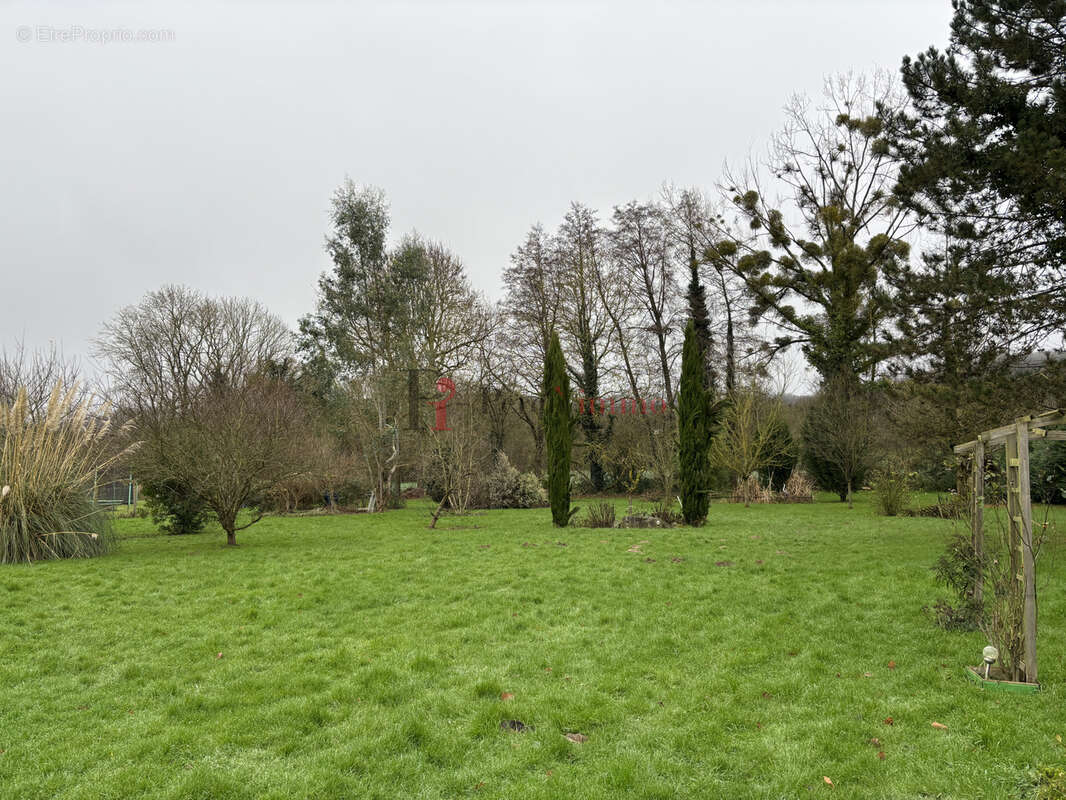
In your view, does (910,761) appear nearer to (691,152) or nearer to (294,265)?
(691,152)

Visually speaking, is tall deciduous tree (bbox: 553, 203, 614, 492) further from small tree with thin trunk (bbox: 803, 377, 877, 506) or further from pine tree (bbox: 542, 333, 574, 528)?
pine tree (bbox: 542, 333, 574, 528)

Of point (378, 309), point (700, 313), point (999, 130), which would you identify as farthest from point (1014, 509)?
point (378, 309)

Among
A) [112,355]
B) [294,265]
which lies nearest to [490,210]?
[294,265]

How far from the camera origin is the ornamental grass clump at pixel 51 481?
8.98 m

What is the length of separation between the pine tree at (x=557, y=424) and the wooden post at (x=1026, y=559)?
1067 cm

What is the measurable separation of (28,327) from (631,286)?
776 inches

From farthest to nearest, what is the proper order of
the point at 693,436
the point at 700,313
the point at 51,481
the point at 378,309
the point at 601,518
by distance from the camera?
the point at 700,313 → the point at 378,309 → the point at 693,436 → the point at 601,518 → the point at 51,481

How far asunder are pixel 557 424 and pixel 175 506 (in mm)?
8926

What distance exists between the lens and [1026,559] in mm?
3926

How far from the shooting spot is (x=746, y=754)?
3.29 metres

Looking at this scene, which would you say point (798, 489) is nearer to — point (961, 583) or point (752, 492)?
point (752, 492)

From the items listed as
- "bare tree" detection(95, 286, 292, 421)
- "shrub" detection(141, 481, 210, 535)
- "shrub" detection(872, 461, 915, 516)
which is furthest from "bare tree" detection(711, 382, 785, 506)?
"bare tree" detection(95, 286, 292, 421)

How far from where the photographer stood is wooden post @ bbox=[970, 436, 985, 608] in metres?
4.96

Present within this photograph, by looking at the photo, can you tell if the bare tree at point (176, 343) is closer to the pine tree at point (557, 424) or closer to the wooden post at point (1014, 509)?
the pine tree at point (557, 424)
